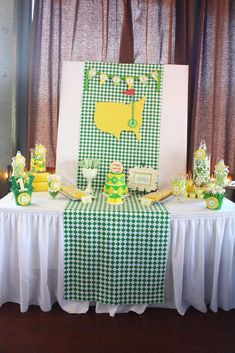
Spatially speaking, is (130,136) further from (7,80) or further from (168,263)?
(7,80)

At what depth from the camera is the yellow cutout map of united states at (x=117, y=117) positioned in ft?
7.71

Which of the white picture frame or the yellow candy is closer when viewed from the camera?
the yellow candy

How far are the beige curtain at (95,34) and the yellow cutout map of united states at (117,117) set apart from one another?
1.75 feet

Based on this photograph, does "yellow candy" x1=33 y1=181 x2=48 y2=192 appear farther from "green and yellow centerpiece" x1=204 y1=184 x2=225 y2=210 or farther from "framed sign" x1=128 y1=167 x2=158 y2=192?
"green and yellow centerpiece" x1=204 y1=184 x2=225 y2=210

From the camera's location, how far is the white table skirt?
1.84 m

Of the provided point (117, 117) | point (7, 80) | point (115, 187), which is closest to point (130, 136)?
point (117, 117)

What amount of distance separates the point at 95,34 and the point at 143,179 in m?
1.32

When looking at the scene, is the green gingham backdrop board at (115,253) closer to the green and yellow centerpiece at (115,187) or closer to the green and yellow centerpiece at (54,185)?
the green and yellow centerpiece at (115,187)

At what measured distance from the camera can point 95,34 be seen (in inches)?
104

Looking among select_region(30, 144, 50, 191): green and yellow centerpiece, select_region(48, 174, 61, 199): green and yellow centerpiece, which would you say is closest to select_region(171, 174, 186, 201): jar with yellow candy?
select_region(48, 174, 61, 199): green and yellow centerpiece

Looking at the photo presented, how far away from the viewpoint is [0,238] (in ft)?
6.08

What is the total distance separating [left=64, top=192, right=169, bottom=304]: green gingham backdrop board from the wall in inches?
44.6

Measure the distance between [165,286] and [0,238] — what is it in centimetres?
105

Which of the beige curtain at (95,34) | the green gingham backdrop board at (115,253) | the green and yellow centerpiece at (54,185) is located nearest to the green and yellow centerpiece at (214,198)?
the green gingham backdrop board at (115,253)
